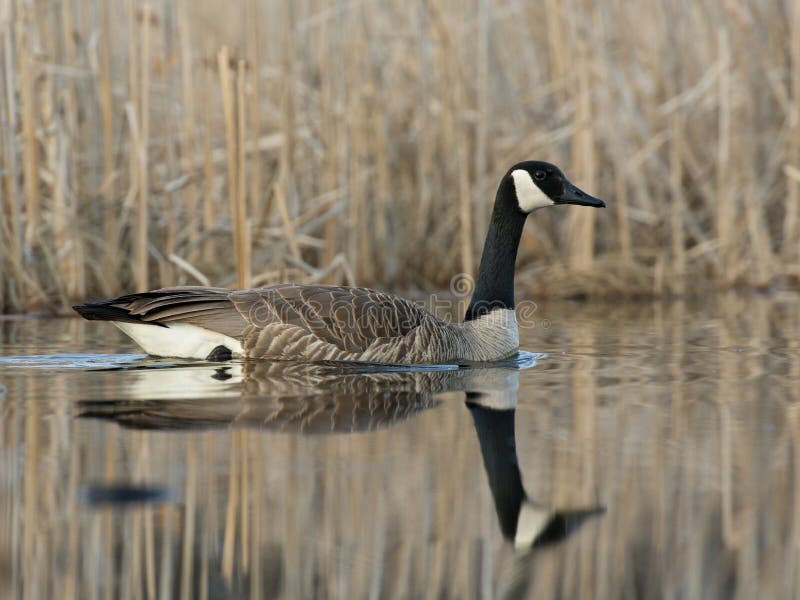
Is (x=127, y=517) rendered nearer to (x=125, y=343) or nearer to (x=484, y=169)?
(x=125, y=343)

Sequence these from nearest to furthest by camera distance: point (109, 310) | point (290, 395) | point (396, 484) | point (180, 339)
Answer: point (396, 484) < point (290, 395) < point (109, 310) < point (180, 339)

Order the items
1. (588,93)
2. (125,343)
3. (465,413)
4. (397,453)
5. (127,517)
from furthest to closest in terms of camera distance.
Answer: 1. (588,93)
2. (125,343)
3. (465,413)
4. (397,453)
5. (127,517)

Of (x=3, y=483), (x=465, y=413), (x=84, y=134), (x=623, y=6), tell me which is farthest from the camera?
(x=623, y=6)

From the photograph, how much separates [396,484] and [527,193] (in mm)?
4712

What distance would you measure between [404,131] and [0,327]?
4.87 metres

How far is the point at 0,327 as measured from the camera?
901 cm

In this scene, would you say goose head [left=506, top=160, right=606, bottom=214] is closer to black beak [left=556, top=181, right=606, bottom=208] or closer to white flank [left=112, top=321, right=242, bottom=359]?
black beak [left=556, top=181, right=606, bottom=208]

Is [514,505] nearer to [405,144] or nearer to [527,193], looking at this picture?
[527,193]

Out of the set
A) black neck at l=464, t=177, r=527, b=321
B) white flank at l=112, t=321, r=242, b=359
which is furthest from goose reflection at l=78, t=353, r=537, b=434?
black neck at l=464, t=177, r=527, b=321

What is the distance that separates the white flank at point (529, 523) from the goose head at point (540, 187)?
4.70 meters

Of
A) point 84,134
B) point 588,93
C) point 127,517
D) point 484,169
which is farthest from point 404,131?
point 127,517

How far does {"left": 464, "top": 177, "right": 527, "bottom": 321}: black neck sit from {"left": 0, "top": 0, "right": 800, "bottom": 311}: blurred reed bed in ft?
7.40

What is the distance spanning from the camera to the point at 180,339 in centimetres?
711

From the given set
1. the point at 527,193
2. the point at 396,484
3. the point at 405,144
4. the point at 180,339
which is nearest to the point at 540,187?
the point at 527,193
